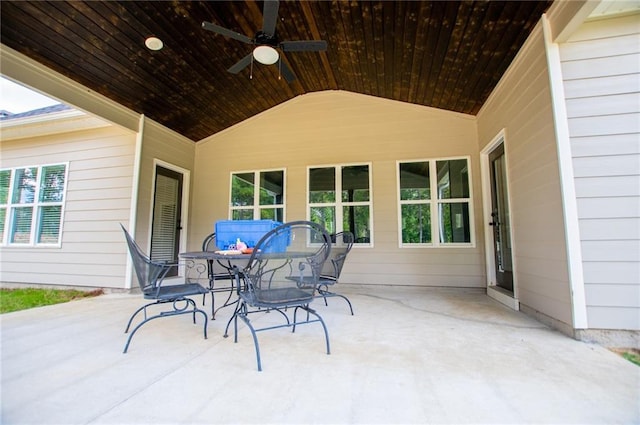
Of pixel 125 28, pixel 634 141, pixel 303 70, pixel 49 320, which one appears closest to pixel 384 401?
pixel 634 141

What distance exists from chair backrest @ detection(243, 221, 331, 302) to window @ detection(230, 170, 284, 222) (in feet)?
10.5

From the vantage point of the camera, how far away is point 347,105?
5.43 m

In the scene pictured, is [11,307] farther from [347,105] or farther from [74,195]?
[347,105]

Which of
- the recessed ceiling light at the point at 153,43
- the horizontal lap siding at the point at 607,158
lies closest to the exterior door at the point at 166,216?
the recessed ceiling light at the point at 153,43

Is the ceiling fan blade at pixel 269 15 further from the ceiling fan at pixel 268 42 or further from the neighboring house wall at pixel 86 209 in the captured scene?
the neighboring house wall at pixel 86 209

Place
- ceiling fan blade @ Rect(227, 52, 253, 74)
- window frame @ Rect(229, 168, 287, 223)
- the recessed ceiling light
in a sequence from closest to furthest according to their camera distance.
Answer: ceiling fan blade @ Rect(227, 52, 253, 74)
the recessed ceiling light
window frame @ Rect(229, 168, 287, 223)

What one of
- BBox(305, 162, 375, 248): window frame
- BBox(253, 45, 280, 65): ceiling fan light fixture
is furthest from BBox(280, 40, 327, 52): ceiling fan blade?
BBox(305, 162, 375, 248): window frame

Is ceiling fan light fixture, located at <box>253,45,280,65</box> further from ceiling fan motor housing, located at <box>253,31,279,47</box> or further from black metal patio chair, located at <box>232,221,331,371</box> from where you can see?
black metal patio chair, located at <box>232,221,331,371</box>

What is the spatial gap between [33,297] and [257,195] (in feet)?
12.4

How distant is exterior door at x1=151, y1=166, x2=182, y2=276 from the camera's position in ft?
17.1

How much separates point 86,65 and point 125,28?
2.92ft

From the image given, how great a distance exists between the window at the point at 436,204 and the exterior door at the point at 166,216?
429 centimetres

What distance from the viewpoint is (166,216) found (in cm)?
548

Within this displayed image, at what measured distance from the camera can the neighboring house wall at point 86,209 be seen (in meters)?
4.88
